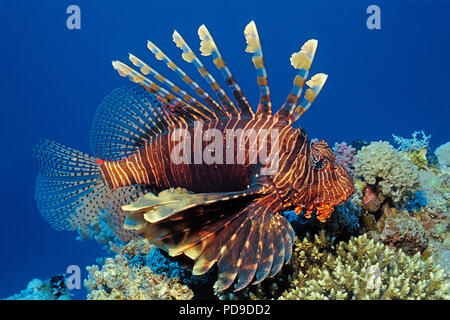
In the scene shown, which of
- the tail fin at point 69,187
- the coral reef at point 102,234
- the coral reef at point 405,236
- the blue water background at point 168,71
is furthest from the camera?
the blue water background at point 168,71

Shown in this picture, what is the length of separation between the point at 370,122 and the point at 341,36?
2409cm

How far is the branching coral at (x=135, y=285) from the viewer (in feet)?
9.83

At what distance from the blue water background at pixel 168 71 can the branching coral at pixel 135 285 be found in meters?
30.8

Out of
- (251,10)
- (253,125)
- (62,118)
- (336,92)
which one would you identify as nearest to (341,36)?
(336,92)

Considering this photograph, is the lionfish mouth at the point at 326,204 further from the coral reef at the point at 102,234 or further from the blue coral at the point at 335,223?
the coral reef at the point at 102,234

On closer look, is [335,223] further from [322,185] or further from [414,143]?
[414,143]

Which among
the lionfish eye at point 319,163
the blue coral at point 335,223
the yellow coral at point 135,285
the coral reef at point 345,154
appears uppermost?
the coral reef at point 345,154

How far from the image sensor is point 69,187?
3.69m

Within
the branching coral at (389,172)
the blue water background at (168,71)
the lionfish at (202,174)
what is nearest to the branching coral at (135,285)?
the lionfish at (202,174)

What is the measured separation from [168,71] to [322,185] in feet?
205

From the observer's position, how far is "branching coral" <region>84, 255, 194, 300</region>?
118 inches

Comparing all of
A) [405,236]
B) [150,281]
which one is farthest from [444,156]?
[150,281]

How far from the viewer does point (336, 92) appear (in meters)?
83.8

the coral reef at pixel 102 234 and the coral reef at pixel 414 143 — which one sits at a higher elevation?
the coral reef at pixel 414 143
